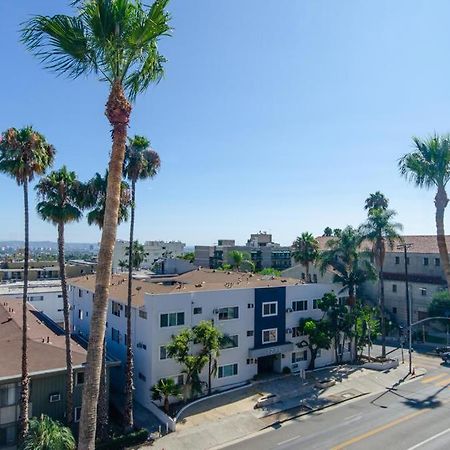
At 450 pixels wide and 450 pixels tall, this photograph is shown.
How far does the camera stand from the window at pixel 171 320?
36156mm

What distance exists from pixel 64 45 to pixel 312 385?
37.7 metres

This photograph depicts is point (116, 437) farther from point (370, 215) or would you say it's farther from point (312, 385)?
point (370, 215)

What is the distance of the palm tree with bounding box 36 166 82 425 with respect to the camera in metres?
28.2

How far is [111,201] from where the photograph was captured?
12.9m

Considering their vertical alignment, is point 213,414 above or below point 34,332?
below

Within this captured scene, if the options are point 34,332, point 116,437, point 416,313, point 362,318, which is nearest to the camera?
point 116,437

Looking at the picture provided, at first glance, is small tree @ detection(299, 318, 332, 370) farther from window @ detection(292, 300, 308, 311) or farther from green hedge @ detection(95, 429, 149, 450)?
green hedge @ detection(95, 429, 149, 450)

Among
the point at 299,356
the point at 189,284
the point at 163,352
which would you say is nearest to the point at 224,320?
the point at 189,284

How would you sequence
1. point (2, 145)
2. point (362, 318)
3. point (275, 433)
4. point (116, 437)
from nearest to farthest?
point (2, 145) < point (116, 437) < point (275, 433) < point (362, 318)

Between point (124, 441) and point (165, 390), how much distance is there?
5.09 metres

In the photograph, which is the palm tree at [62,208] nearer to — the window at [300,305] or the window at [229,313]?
the window at [229,313]

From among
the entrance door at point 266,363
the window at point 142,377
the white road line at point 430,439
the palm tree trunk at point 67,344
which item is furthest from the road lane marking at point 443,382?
the palm tree trunk at point 67,344

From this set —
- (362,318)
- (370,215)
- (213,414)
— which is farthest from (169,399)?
(370,215)

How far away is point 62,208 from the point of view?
93.9 feet
